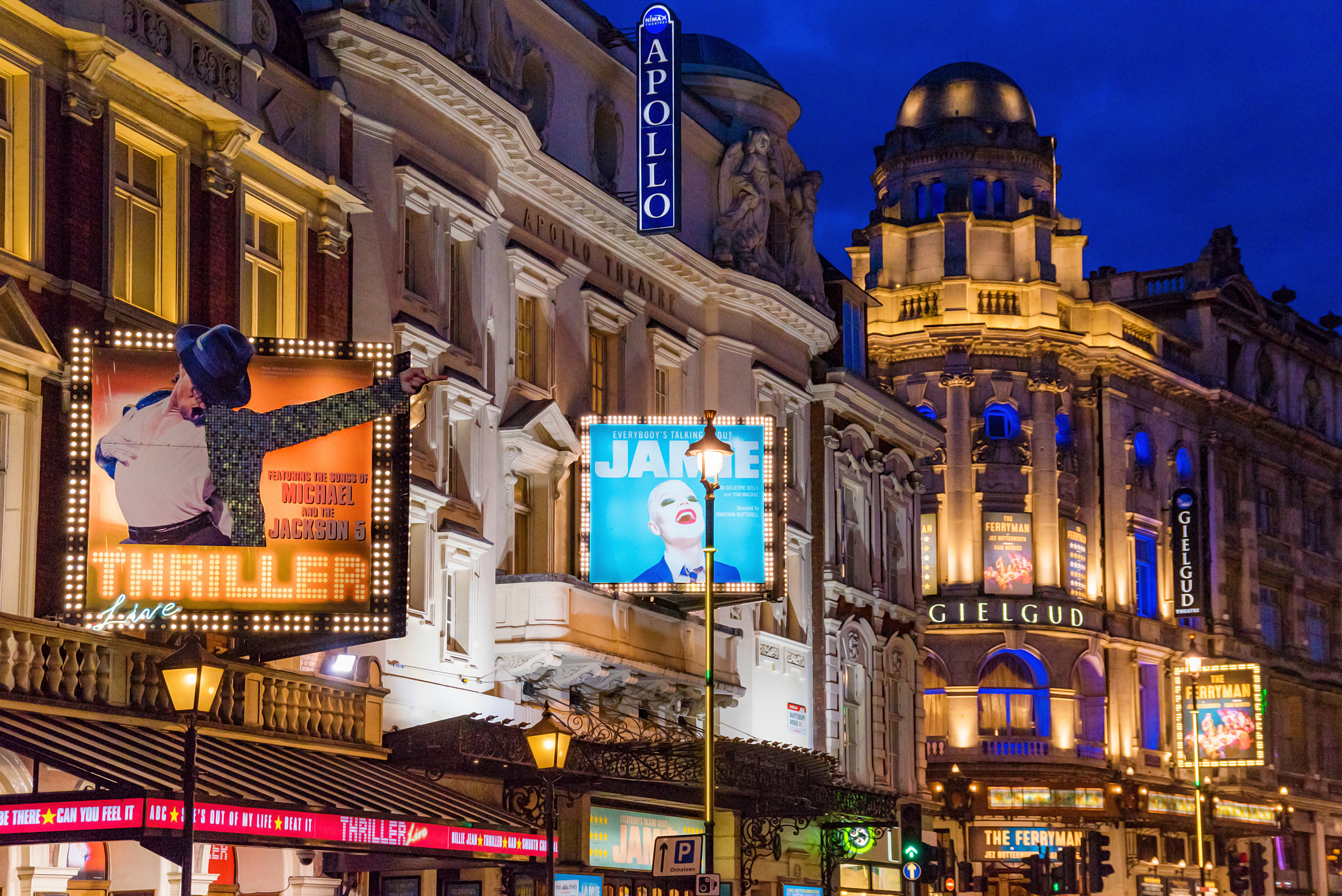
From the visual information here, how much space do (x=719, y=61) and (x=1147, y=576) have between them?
1274 inches

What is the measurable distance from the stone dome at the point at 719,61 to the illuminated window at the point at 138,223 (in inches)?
775

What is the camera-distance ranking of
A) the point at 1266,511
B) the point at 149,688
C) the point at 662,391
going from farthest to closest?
the point at 1266,511, the point at 662,391, the point at 149,688

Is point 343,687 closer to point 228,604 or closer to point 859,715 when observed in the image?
point 228,604

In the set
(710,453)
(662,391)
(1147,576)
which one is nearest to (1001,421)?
(1147,576)

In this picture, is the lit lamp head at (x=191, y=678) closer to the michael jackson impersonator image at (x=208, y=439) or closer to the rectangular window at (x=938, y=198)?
the michael jackson impersonator image at (x=208, y=439)

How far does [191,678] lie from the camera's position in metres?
19.3

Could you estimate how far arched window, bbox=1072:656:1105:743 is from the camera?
6375 centimetres

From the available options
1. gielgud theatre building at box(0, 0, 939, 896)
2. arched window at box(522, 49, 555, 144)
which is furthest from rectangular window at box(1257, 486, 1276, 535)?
arched window at box(522, 49, 555, 144)

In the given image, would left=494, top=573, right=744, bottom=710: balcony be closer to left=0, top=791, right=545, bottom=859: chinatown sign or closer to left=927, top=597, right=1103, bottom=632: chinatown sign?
left=0, top=791, right=545, bottom=859: chinatown sign

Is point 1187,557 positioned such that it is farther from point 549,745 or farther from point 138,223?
point 138,223

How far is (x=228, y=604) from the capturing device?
23.5 metres

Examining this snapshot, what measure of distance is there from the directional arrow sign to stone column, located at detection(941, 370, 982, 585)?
38.2 metres

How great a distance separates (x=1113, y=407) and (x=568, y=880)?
39182 mm

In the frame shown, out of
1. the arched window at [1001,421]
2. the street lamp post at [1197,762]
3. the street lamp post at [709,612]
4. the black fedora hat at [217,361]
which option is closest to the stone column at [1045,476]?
the arched window at [1001,421]
